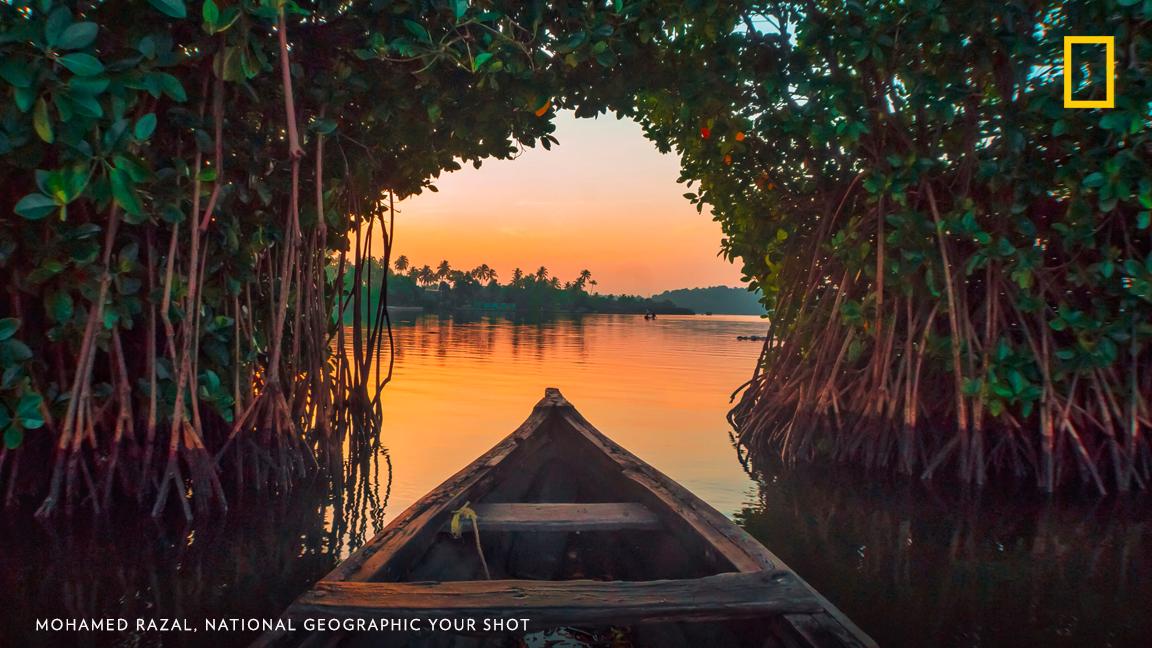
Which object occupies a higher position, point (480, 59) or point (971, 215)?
point (480, 59)

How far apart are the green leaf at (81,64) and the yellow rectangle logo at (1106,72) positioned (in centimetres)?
589

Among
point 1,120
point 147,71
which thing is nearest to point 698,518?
point 147,71

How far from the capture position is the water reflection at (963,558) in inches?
136

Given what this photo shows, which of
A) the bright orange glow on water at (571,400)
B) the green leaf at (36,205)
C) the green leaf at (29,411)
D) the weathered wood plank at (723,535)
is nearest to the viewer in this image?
the weathered wood plank at (723,535)

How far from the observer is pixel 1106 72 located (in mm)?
4973

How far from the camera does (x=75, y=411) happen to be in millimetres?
4191

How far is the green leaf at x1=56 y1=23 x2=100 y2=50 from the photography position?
9.52 ft

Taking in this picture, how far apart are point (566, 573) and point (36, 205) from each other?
9.98 ft

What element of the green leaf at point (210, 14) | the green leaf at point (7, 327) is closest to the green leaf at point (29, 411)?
the green leaf at point (7, 327)

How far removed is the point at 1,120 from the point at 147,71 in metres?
0.71

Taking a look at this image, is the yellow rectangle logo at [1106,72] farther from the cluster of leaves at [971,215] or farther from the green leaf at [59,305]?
the green leaf at [59,305]

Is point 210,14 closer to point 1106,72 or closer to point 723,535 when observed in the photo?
point 723,535

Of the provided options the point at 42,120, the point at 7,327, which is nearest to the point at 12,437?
the point at 7,327

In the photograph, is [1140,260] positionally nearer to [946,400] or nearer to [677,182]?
[946,400]
